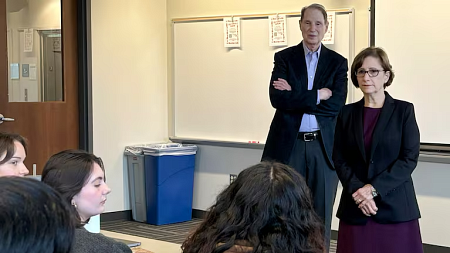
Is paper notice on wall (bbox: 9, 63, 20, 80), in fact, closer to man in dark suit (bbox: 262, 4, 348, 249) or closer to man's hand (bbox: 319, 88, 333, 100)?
man in dark suit (bbox: 262, 4, 348, 249)

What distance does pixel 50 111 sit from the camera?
562cm

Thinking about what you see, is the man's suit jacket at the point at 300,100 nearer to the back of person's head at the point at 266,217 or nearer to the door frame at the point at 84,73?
the back of person's head at the point at 266,217

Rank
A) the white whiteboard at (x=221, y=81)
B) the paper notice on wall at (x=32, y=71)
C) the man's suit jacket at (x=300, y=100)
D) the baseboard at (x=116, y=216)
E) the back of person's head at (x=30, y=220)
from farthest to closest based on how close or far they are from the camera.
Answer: the baseboard at (x=116, y=216) < the white whiteboard at (x=221, y=81) < the paper notice on wall at (x=32, y=71) < the man's suit jacket at (x=300, y=100) < the back of person's head at (x=30, y=220)

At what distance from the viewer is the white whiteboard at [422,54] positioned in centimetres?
451

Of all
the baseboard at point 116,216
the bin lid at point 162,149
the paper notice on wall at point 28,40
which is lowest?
the baseboard at point 116,216

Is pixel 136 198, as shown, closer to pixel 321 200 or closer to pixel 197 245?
pixel 321 200

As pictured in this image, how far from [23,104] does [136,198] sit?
1.50 m

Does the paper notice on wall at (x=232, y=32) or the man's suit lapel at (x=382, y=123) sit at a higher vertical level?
the paper notice on wall at (x=232, y=32)

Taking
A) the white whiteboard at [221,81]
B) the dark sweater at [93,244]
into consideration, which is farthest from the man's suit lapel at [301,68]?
the dark sweater at [93,244]

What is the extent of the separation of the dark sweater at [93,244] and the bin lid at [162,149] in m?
4.07

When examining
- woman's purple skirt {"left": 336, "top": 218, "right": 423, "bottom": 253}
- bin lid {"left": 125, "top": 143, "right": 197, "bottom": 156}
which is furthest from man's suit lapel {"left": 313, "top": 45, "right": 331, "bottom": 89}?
bin lid {"left": 125, "top": 143, "right": 197, "bottom": 156}

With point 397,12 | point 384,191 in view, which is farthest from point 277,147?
point 397,12

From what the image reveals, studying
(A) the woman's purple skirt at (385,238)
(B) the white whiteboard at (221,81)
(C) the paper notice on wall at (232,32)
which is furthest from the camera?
(C) the paper notice on wall at (232,32)

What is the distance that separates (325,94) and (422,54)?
142 cm
